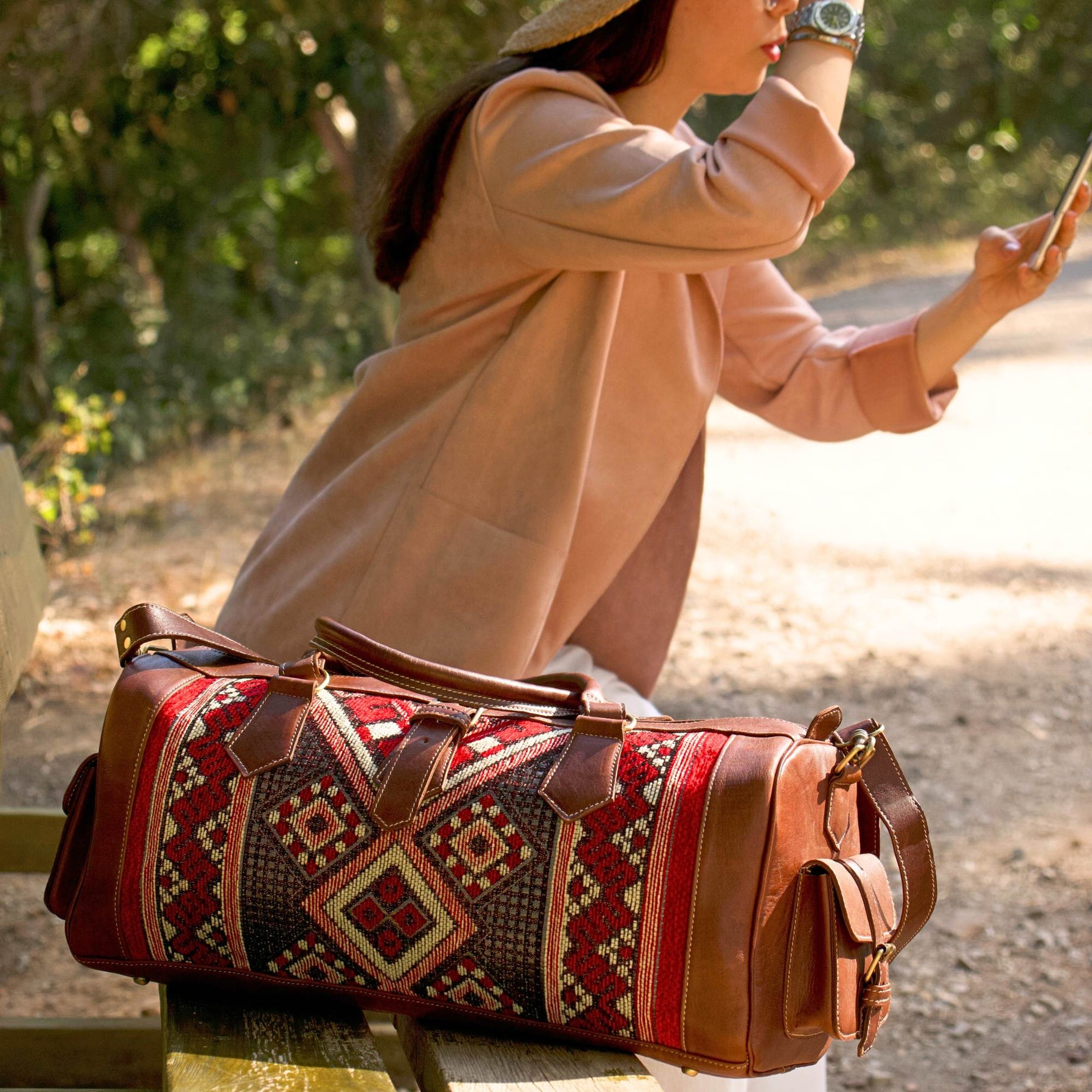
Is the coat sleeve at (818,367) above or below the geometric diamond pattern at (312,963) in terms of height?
above

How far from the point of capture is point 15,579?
1981 mm

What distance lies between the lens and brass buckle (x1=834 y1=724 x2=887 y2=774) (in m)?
1.25

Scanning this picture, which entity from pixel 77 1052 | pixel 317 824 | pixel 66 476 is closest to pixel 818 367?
pixel 317 824

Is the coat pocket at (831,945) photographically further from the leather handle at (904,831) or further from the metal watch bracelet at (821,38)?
the metal watch bracelet at (821,38)

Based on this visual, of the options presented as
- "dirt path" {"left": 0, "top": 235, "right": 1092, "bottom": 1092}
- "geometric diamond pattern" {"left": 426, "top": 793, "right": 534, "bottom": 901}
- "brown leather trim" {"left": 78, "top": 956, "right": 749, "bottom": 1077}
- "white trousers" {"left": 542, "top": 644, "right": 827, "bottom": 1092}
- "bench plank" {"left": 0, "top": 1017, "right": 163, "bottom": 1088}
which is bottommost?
"dirt path" {"left": 0, "top": 235, "right": 1092, "bottom": 1092}

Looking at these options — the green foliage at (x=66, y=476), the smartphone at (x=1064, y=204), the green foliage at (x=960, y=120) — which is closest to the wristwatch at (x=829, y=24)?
the smartphone at (x=1064, y=204)

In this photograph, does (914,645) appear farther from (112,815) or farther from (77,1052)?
(112,815)

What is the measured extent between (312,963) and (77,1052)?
96 centimetres

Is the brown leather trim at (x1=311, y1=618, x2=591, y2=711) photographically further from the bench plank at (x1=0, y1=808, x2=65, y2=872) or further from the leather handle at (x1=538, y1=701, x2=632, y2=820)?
the bench plank at (x1=0, y1=808, x2=65, y2=872)

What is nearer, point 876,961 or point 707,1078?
point 876,961

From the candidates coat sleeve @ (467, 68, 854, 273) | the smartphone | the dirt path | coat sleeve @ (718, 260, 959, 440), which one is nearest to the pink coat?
coat sleeve @ (467, 68, 854, 273)

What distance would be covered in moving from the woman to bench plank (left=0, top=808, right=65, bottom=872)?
428mm

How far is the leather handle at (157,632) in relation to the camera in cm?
143

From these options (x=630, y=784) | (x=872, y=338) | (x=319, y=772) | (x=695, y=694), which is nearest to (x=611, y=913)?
(x=630, y=784)
